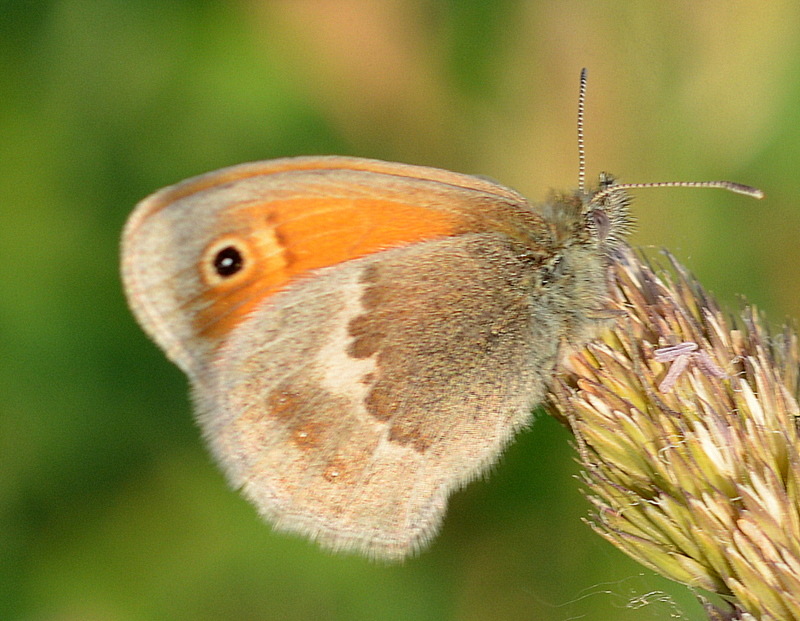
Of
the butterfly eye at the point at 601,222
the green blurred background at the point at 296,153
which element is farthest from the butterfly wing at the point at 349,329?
the green blurred background at the point at 296,153

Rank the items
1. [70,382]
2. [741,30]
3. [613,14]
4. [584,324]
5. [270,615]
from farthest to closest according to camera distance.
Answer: [613,14], [741,30], [70,382], [270,615], [584,324]

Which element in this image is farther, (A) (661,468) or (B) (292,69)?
(B) (292,69)

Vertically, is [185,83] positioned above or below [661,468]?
above

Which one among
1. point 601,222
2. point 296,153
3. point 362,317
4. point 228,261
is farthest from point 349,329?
point 296,153

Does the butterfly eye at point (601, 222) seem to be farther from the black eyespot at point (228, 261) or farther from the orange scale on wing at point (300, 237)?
the black eyespot at point (228, 261)

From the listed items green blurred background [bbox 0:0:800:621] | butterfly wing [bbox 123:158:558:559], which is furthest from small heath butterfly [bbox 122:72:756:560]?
green blurred background [bbox 0:0:800:621]

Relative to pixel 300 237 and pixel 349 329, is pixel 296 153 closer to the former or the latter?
pixel 300 237

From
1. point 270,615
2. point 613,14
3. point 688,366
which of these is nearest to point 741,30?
point 613,14

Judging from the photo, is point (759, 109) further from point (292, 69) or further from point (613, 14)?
point (292, 69)
